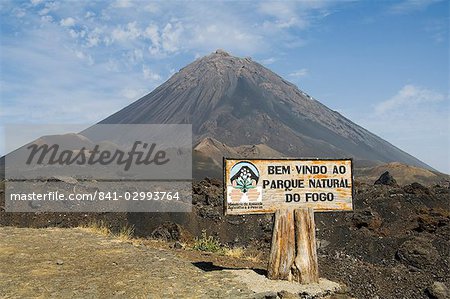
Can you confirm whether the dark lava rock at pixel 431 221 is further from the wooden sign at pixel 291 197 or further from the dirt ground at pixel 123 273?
the wooden sign at pixel 291 197

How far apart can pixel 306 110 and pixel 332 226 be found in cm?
14020

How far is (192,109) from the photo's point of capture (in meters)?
136

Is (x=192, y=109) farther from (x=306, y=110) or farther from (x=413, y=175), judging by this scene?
(x=413, y=175)

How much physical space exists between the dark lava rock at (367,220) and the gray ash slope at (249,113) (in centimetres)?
8686

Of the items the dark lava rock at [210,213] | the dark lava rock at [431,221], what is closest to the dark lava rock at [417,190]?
the dark lava rock at [431,221]

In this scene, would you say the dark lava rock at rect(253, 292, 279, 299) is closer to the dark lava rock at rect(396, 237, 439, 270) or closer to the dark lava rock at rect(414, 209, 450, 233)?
the dark lava rock at rect(396, 237, 439, 270)

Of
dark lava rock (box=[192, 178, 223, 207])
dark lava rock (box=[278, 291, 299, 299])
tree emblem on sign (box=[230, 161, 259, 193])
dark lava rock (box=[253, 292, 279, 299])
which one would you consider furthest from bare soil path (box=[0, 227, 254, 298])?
dark lava rock (box=[192, 178, 223, 207])

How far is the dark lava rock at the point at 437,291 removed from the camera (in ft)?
33.7

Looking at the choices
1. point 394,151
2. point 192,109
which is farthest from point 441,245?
point 394,151

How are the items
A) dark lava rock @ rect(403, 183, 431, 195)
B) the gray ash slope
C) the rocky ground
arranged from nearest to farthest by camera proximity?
the rocky ground < dark lava rock @ rect(403, 183, 431, 195) < the gray ash slope

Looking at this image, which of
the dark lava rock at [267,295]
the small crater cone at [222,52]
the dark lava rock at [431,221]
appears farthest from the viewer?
the small crater cone at [222,52]

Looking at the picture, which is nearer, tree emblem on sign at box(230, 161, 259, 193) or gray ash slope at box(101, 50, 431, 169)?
tree emblem on sign at box(230, 161, 259, 193)

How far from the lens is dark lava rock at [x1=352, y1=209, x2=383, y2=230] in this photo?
17.6 m

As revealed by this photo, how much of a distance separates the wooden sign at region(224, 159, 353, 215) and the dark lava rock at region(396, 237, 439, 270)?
589 centimetres
